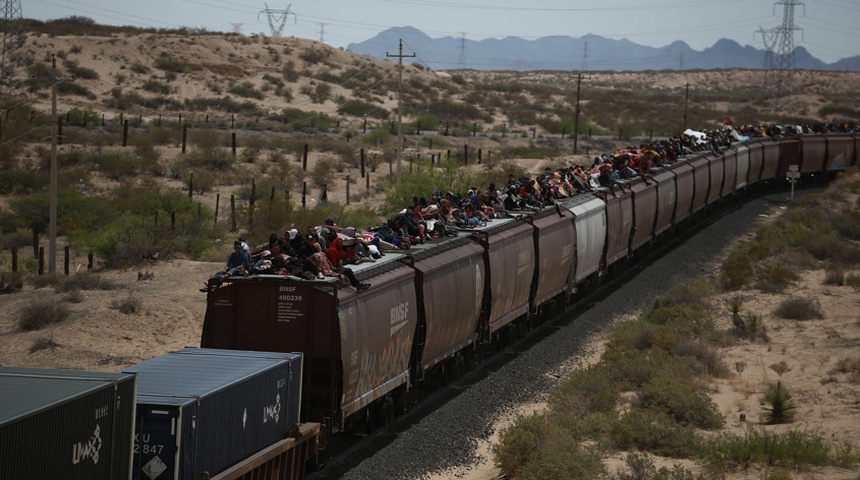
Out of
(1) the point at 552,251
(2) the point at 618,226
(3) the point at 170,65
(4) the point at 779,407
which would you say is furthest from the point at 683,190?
(3) the point at 170,65

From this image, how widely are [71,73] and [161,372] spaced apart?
7486 cm

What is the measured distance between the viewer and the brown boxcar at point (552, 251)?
26797 millimetres

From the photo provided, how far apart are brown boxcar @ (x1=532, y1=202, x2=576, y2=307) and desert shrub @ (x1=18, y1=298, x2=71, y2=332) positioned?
1117 centimetres

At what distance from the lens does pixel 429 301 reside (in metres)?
19.6

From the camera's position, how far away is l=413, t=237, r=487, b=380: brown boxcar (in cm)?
1962

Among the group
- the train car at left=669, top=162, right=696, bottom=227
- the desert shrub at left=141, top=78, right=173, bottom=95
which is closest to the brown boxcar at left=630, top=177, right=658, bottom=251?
the train car at left=669, top=162, right=696, bottom=227

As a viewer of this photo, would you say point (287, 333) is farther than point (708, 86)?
No

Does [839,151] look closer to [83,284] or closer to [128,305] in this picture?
[83,284]

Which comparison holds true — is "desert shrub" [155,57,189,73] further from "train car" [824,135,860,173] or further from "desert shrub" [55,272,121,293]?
"desert shrub" [55,272,121,293]

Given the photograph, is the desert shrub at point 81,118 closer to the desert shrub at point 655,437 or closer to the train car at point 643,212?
the train car at point 643,212

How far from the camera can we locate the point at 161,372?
1287cm

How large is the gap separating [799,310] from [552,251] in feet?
21.2

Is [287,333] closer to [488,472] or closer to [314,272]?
[314,272]

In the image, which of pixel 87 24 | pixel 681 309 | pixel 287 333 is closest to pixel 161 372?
pixel 287 333
